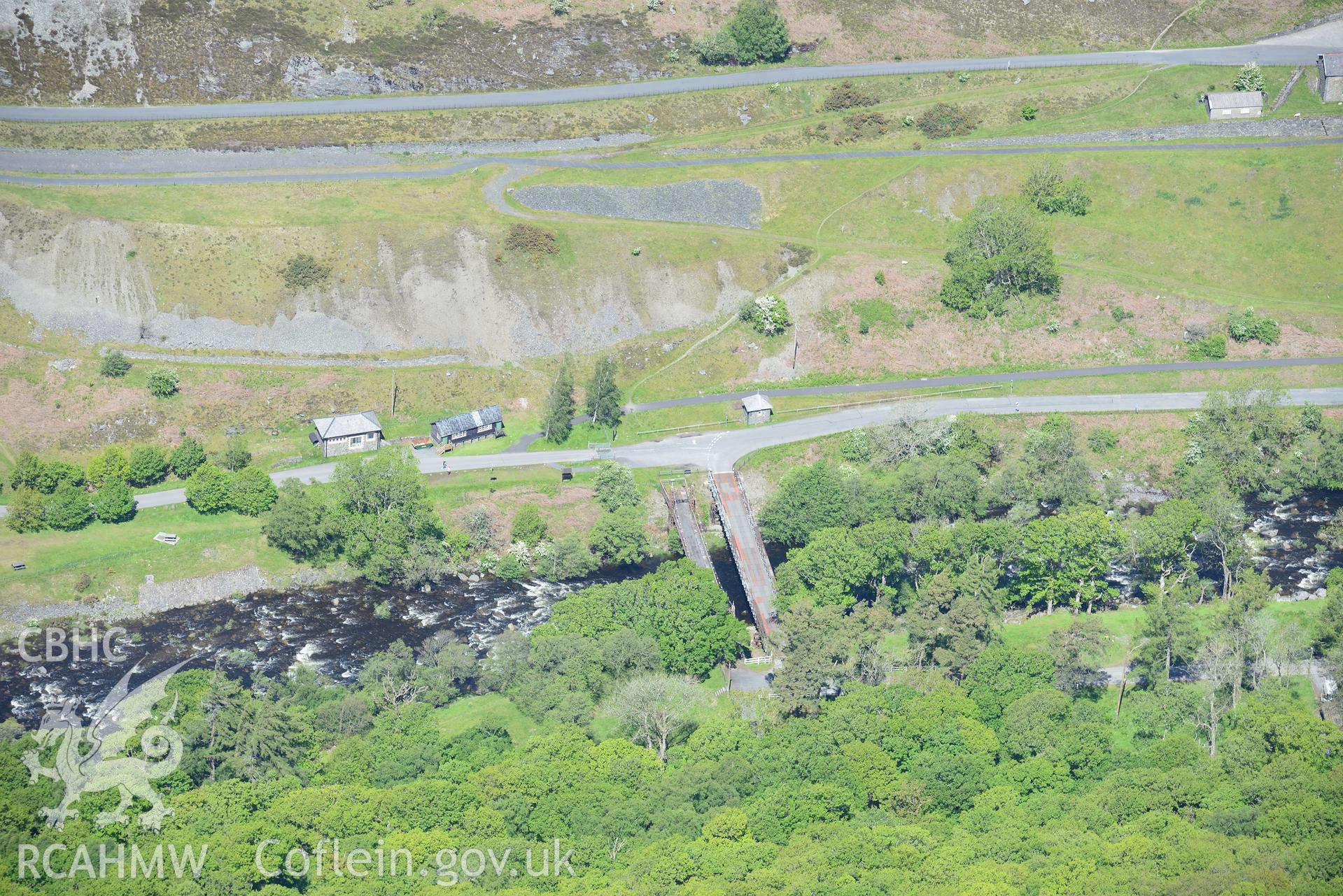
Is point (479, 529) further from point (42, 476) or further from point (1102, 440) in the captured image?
point (1102, 440)

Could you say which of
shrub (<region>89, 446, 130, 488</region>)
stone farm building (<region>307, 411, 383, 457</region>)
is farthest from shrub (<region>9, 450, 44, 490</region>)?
stone farm building (<region>307, 411, 383, 457</region>)

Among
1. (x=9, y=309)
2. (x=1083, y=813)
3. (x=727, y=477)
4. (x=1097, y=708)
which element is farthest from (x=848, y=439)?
(x=9, y=309)

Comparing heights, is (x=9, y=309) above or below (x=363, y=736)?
above

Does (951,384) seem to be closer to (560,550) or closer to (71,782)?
(560,550)

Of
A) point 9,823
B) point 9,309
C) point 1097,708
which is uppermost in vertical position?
point 9,309

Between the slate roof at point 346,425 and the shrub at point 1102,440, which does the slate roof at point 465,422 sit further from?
the shrub at point 1102,440

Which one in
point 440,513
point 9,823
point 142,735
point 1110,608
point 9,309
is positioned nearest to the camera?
point 9,823

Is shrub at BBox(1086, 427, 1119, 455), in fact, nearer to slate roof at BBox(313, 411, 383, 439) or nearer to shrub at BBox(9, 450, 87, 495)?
slate roof at BBox(313, 411, 383, 439)

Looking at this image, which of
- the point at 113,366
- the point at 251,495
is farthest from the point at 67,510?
the point at 113,366
